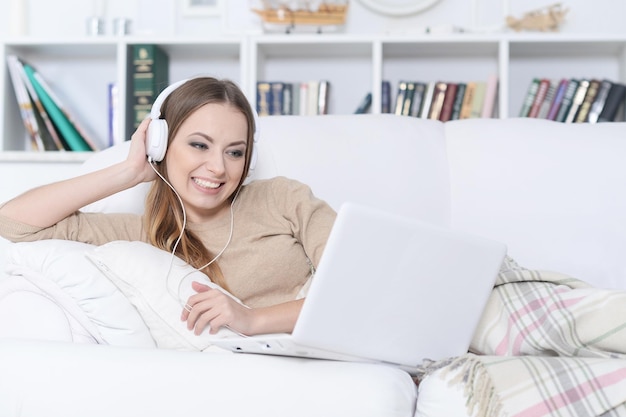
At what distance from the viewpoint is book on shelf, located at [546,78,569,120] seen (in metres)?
2.75

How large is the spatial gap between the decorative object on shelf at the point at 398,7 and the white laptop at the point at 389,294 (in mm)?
1884

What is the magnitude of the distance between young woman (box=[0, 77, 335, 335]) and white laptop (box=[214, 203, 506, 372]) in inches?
15.0

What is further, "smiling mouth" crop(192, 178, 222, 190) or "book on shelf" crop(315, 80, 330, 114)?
"book on shelf" crop(315, 80, 330, 114)

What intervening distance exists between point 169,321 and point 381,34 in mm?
1670

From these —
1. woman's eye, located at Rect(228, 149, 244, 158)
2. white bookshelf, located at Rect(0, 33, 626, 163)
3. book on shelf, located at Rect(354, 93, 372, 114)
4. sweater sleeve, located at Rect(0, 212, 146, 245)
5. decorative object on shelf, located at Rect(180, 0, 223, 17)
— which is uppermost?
decorative object on shelf, located at Rect(180, 0, 223, 17)

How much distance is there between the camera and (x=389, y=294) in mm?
1113

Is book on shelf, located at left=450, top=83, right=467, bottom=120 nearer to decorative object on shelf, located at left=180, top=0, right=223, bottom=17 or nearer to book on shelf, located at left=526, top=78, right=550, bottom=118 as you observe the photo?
book on shelf, located at left=526, top=78, right=550, bottom=118

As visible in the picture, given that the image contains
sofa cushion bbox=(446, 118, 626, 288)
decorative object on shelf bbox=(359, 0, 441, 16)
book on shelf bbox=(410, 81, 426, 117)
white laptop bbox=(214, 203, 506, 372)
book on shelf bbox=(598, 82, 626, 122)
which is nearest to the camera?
white laptop bbox=(214, 203, 506, 372)

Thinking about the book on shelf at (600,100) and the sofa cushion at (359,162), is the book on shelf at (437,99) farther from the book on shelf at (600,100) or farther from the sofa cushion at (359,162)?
the sofa cushion at (359,162)

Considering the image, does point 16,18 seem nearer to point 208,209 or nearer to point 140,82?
point 140,82

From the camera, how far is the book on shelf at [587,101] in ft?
8.95

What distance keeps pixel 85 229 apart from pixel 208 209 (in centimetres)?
26

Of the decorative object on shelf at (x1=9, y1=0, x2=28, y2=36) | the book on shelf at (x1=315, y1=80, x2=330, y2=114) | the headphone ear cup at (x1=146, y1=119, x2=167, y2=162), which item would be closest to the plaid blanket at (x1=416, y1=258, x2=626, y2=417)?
the headphone ear cup at (x1=146, y1=119, x2=167, y2=162)

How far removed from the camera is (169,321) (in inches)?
54.1
